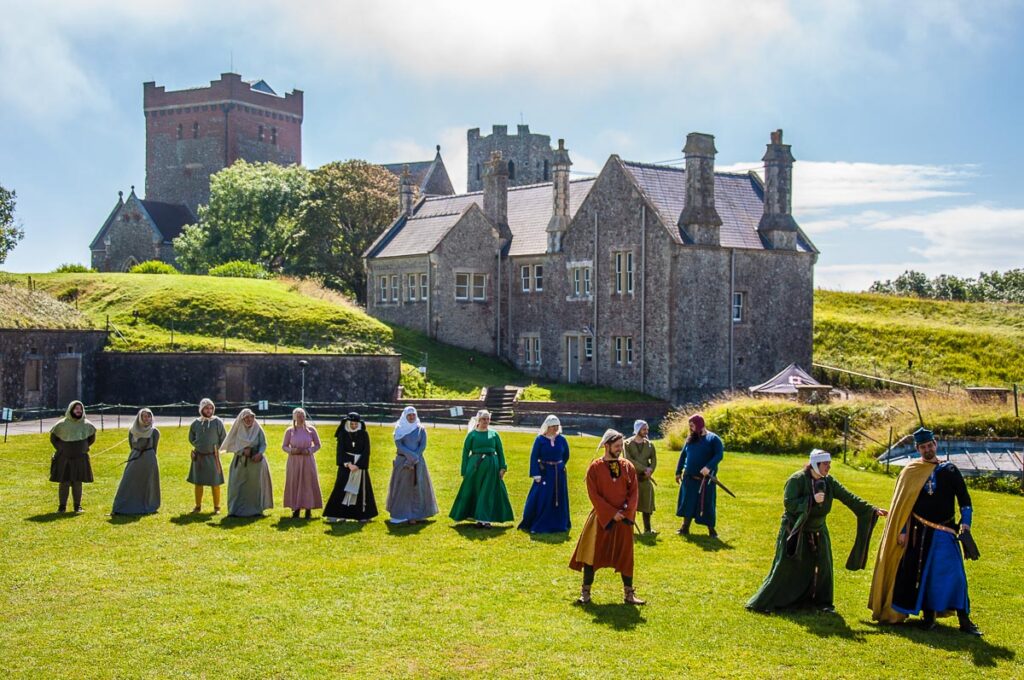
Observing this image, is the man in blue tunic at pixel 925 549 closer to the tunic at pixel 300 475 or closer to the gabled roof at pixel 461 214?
the tunic at pixel 300 475

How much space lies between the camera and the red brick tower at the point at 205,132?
101500 millimetres

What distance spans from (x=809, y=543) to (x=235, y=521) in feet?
33.2

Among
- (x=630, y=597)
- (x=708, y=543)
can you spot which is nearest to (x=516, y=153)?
(x=708, y=543)

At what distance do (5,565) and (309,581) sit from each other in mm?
4319

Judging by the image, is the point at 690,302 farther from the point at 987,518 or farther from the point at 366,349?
the point at 987,518

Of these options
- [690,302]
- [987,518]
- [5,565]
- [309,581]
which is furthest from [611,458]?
[690,302]

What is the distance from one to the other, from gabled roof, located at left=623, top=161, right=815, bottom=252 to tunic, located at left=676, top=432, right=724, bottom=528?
27788 millimetres

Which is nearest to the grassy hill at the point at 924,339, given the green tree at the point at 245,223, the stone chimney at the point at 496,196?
the stone chimney at the point at 496,196

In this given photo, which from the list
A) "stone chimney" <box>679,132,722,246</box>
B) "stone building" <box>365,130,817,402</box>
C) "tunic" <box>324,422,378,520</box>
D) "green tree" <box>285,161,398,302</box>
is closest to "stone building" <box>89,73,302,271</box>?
"green tree" <box>285,161,398,302</box>

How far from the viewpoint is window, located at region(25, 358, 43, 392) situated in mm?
38438

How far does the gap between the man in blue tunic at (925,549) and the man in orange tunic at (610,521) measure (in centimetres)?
289

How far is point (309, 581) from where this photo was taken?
589 inches

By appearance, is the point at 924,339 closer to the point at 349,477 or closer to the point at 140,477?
the point at 349,477

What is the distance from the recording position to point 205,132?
10206 centimetres
